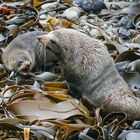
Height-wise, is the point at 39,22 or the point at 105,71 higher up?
the point at 105,71

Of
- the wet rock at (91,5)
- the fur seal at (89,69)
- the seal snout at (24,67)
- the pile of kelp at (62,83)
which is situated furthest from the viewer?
the wet rock at (91,5)

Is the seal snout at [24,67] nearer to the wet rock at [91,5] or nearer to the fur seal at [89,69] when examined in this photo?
the fur seal at [89,69]

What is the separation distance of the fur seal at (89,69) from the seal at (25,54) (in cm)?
89

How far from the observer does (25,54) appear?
6496 mm

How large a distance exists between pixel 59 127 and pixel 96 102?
70 cm

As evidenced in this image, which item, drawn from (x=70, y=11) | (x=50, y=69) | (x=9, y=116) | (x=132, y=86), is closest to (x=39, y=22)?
(x=70, y=11)

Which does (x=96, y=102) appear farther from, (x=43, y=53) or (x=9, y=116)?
(x=43, y=53)

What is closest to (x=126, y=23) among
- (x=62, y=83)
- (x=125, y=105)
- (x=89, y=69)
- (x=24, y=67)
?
(x=24, y=67)

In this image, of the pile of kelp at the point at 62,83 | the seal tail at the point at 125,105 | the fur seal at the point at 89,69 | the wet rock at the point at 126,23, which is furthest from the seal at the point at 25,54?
the wet rock at the point at 126,23

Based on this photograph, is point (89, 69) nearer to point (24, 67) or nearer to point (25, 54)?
point (24, 67)

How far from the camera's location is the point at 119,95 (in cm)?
525

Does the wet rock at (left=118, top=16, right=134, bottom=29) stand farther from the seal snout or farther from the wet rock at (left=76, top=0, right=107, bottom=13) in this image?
the seal snout

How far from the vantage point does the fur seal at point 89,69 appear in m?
5.29

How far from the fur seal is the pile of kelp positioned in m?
0.12
